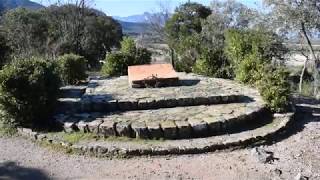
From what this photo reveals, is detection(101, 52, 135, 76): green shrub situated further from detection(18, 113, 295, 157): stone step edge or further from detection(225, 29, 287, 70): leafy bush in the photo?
detection(18, 113, 295, 157): stone step edge

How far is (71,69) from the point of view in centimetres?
1194

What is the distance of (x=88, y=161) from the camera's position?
6.58m

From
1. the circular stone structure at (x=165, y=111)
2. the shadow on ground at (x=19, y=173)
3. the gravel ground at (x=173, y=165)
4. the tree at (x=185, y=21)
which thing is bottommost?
the shadow on ground at (x=19, y=173)

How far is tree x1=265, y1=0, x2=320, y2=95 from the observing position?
16.8 m

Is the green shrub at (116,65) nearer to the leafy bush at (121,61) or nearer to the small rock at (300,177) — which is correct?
the leafy bush at (121,61)

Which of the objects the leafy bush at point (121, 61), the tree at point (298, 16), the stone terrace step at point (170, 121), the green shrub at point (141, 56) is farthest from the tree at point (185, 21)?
the stone terrace step at point (170, 121)

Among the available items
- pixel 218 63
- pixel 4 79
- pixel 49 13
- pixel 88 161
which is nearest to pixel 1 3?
pixel 49 13

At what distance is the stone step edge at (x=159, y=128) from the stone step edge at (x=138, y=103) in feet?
2.92

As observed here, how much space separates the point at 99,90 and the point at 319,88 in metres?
11.0

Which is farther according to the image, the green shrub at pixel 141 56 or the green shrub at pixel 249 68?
the green shrub at pixel 141 56

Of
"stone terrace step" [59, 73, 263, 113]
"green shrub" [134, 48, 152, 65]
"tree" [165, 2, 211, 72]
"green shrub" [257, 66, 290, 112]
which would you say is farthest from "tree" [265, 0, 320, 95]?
"green shrub" [257, 66, 290, 112]

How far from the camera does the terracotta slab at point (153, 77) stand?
10156 mm

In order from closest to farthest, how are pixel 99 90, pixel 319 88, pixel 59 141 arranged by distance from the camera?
pixel 59 141 → pixel 99 90 → pixel 319 88

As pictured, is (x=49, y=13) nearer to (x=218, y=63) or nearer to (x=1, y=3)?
(x=1, y=3)
